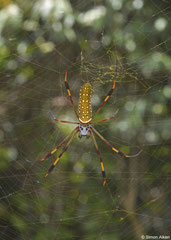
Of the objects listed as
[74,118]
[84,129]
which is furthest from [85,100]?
[74,118]

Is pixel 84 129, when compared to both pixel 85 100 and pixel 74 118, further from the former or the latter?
pixel 85 100

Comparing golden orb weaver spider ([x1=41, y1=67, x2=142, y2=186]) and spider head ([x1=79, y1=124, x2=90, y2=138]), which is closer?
golden orb weaver spider ([x1=41, y1=67, x2=142, y2=186])

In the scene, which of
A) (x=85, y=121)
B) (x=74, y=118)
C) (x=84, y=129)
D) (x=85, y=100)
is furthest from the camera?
(x=74, y=118)

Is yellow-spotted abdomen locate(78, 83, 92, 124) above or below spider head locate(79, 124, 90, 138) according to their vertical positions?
below

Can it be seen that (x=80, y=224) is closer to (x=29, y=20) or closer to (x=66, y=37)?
(x=66, y=37)

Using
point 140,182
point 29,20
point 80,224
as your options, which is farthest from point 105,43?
point 80,224

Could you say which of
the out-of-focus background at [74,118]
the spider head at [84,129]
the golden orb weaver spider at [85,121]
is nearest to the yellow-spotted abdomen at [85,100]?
the golden orb weaver spider at [85,121]

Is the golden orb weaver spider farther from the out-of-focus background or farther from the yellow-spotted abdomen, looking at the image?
the out-of-focus background

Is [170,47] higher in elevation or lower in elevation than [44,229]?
higher

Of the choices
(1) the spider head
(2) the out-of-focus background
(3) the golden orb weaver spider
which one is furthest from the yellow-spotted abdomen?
(2) the out-of-focus background
